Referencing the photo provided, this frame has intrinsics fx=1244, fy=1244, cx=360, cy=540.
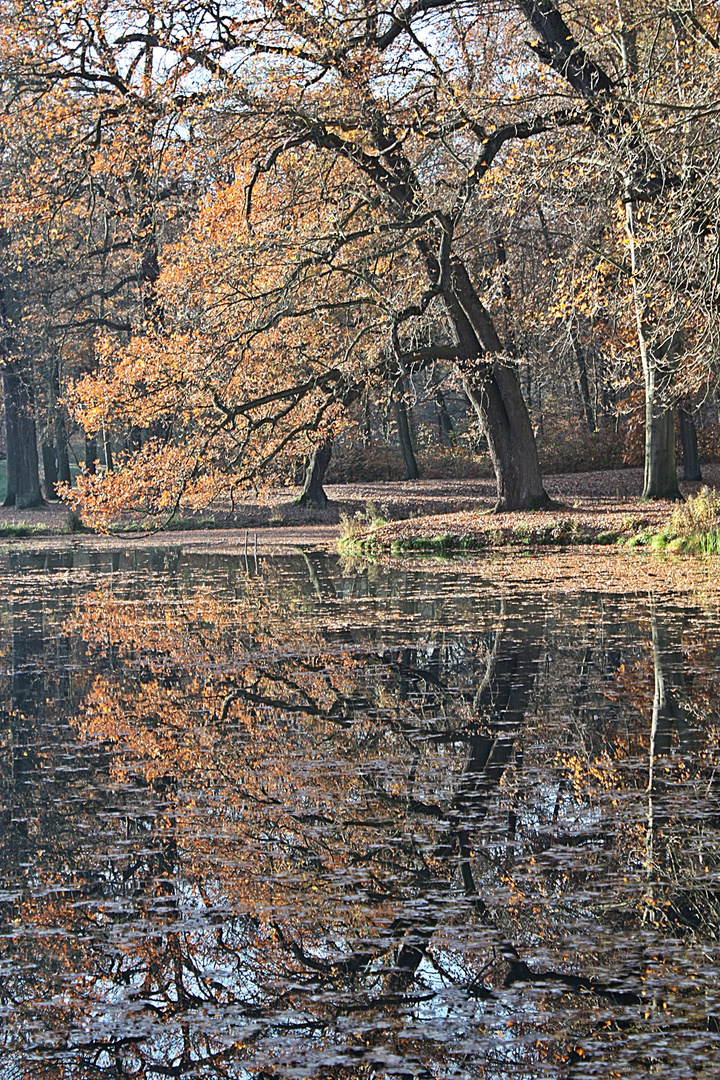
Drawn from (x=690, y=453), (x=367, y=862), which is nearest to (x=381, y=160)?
(x=690, y=453)

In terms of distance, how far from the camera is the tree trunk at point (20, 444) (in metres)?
40.0

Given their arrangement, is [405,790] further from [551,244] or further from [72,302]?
[72,302]

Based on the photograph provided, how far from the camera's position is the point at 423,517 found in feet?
77.7

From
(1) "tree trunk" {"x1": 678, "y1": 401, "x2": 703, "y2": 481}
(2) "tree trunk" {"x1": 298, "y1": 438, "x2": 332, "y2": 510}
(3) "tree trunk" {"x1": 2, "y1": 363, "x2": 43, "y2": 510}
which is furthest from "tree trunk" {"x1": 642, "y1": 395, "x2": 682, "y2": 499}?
(3) "tree trunk" {"x1": 2, "y1": 363, "x2": 43, "y2": 510}

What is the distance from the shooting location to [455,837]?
5094mm

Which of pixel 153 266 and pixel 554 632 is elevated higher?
pixel 153 266

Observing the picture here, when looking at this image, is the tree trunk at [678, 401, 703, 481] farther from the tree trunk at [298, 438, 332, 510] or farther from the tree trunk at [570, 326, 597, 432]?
the tree trunk at [298, 438, 332, 510]

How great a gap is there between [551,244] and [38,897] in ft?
100

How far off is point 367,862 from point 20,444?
38.1 m

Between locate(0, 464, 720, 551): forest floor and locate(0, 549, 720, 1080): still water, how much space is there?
371 inches

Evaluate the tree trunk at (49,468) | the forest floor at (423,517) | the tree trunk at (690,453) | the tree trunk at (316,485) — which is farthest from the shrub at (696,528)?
the tree trunk at (49,468)

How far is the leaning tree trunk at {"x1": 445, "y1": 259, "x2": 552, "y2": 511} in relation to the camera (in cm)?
2180

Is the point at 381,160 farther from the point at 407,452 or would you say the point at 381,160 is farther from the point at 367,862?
the point at 407,452

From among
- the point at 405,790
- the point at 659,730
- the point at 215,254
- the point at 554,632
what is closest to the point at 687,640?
the point at 554,632
